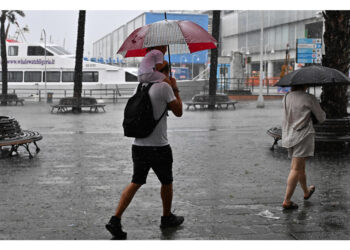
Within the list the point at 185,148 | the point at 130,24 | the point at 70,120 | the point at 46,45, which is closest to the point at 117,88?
the point at 46,45

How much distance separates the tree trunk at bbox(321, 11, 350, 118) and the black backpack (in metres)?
6.99

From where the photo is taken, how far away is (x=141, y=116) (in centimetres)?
463

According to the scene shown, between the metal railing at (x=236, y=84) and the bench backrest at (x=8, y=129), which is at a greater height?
the metal railing at (x=236, y=84)

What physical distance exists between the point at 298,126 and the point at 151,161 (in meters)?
1.92

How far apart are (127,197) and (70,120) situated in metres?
14.1

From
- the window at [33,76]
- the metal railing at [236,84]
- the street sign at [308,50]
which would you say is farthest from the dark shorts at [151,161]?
the window at [33,76]

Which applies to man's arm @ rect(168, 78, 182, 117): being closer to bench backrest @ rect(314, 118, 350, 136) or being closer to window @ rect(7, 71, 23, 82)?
bench backrest @ rect(314, 118, 350, 136)

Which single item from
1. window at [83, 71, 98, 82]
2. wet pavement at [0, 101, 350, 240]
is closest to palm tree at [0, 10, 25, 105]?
window at [83, 71, 98, 82]

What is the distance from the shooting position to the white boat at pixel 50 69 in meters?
35.7

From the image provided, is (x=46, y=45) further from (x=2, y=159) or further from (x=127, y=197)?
(x=127, y=197)

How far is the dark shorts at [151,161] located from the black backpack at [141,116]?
0.19m

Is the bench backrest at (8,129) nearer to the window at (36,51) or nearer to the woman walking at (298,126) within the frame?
the woman walking at (298,126)

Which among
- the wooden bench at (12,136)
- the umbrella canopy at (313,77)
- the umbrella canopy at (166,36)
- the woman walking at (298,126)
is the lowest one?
the wooden bench at (12,136)

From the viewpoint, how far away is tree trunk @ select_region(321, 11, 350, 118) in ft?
35.0
